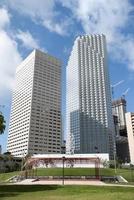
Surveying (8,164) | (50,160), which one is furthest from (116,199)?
(8,164)

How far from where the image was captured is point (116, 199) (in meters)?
25.0

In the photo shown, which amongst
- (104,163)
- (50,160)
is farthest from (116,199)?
(104,163)

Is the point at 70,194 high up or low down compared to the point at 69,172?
down

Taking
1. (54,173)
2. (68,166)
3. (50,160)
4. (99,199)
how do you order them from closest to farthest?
1. (99,199)
2. (50,160)
3. (54,173)
4. (68,166)

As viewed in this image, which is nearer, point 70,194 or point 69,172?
point 70,194

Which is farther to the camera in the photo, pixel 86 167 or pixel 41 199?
pixel 86 167

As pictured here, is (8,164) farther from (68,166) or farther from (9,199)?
(9,199)

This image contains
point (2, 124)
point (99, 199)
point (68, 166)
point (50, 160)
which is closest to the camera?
point (99, 199)

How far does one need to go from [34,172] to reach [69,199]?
6043cm

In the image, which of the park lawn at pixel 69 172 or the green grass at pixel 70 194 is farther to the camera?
the park lawn at pixel 69 172

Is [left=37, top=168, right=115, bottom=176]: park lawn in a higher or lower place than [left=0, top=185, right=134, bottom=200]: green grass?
higher

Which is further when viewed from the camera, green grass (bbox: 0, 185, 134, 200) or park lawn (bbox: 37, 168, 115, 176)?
park lawn (bbox: 37, 168, 115, 176)

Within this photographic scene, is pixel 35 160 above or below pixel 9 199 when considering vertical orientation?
above

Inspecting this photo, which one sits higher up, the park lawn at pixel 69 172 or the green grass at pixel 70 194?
the park lawn at pixel 69 172
